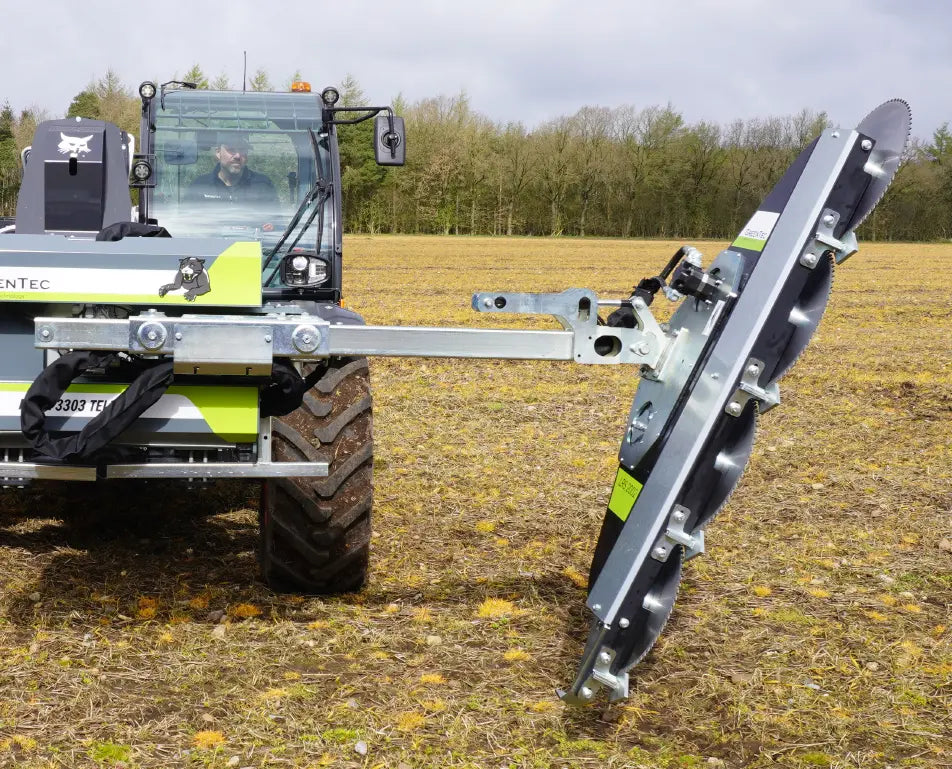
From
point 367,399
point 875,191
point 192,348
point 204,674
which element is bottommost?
point 204,674

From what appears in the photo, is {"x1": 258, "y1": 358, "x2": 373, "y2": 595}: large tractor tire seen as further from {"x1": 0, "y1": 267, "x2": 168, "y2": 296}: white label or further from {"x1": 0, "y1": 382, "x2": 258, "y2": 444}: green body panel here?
{"x1": 0, "y1": 267, "x2": 168, "y2": 296}: white label

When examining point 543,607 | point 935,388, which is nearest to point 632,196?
point 935,388

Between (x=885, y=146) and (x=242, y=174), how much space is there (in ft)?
12.2

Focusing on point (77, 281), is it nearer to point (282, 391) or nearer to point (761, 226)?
point (282, 391)

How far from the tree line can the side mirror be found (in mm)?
55150

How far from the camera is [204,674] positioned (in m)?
3.95

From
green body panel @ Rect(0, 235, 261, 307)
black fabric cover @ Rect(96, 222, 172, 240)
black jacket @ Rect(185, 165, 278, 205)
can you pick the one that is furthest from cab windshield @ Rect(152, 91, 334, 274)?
green body panel @ Rect(0, 235, 261, 307)

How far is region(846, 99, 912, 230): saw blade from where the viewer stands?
3.27 metres

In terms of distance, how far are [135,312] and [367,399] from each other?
45.2 inches

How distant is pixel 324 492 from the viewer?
4.45m

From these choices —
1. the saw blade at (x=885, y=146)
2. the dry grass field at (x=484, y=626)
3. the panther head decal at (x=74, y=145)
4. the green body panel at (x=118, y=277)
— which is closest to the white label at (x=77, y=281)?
the green body panel at (x=118, y=277)

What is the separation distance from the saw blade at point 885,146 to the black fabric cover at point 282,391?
6.17 feet

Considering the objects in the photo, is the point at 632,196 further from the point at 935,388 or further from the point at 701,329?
the point at 701,329

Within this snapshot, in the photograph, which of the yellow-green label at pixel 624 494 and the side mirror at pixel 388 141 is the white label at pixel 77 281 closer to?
the yellow-green label at pixel 624 494
